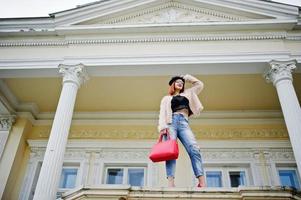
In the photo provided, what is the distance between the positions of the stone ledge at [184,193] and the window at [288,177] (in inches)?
204

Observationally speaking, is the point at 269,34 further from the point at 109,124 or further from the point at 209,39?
the point at 109,124

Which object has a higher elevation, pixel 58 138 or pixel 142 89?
pixel 142 89

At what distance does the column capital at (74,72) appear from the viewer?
7371 millimetres

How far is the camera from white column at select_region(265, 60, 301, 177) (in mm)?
6051

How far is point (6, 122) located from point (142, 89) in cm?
431

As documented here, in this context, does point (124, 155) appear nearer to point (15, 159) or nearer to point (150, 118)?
point (150, 118)

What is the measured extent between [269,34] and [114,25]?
3.86 metres

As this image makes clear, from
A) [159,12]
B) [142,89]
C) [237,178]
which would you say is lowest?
[237,178]

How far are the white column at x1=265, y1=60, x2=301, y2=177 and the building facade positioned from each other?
0.07 ft

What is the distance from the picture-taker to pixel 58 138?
6.32 meters

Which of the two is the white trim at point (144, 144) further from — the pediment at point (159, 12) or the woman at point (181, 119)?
the woman at point (181, 119)

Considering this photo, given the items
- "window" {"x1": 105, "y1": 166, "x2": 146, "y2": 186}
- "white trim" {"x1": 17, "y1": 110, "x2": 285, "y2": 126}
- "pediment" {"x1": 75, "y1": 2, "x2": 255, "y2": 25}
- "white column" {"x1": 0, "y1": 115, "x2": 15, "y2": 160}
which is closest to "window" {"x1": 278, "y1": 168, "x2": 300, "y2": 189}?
"white trim" {"x1": 17, "y1": 110, "x2": 285, "y2": 126}

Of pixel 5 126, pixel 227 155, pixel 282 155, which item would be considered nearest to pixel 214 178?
pixel 227 155

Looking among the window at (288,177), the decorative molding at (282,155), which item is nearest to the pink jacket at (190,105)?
the decorative molding at (282,155)
